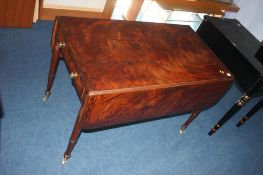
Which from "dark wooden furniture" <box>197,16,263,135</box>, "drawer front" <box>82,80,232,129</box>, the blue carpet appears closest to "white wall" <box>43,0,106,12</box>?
the blue carpet

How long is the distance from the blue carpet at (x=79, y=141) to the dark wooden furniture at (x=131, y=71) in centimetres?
22

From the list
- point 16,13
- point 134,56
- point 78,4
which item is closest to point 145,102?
point 134,56

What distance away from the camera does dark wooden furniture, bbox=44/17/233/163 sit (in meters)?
1.51

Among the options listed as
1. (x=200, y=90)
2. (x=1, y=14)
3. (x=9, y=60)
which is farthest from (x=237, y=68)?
(x=1, y=14)

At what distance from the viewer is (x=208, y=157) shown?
2447 millimetres

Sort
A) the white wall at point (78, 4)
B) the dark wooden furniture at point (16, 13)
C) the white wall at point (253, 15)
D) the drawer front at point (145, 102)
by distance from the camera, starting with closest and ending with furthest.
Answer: the drawer front at point (145, 102) < the dark wooden furniture at point (16, 13) < the white wall at point (78, 4) < the white wall at point (253, 15)

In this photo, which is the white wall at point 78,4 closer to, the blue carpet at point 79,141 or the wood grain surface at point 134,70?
the blue carpet at point 79,141

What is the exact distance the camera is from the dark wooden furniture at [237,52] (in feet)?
7.20

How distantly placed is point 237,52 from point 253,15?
1.82 metres

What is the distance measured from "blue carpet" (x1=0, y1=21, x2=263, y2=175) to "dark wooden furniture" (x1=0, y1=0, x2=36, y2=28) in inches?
3.2

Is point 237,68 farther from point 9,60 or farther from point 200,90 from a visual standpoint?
point 9,60

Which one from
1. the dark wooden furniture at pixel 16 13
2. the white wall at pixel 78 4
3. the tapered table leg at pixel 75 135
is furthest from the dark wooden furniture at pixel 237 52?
the dark wooden furniture at pixel 16 13

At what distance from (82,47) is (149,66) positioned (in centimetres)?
43

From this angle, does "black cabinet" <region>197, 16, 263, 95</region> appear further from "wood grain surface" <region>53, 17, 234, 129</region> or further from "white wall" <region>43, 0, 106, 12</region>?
"white wall" <region>43, 0, 106, 12</region>
